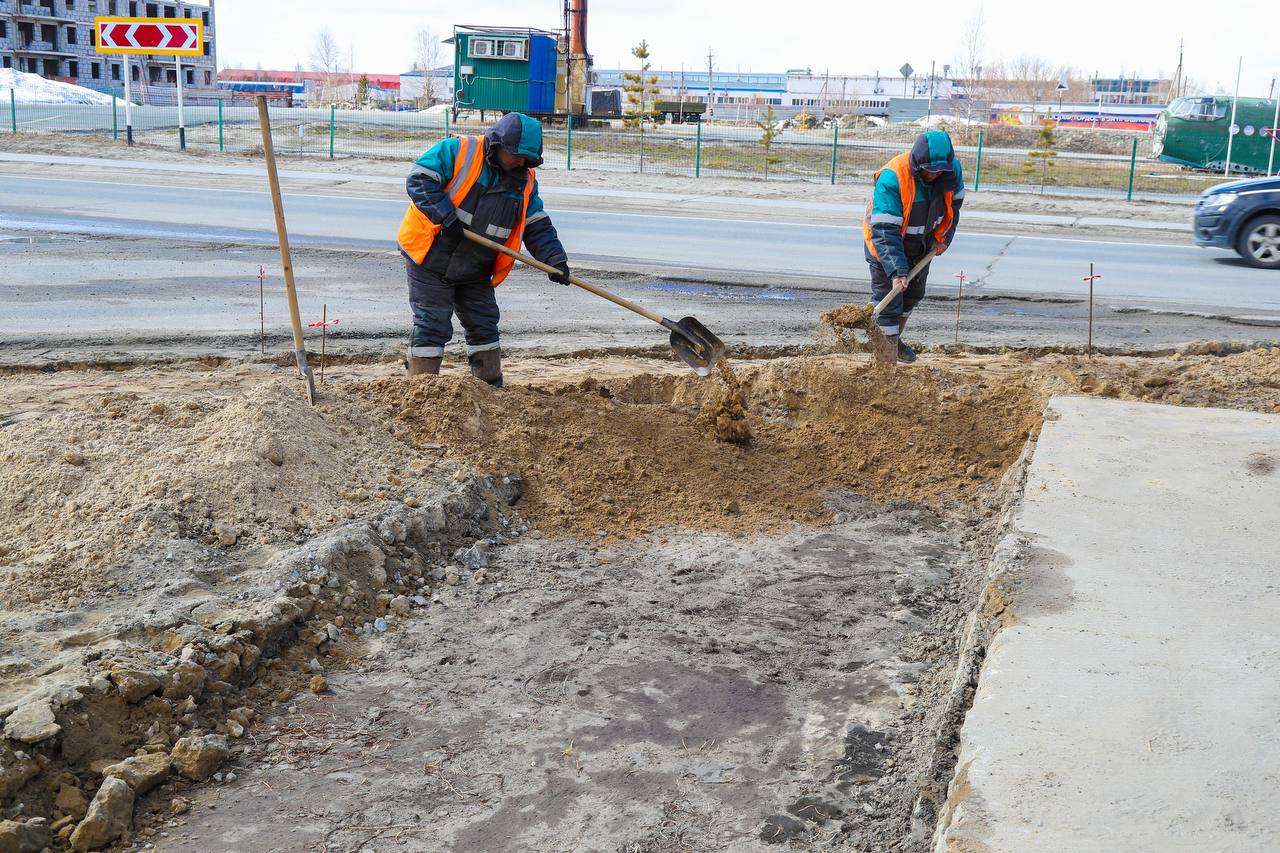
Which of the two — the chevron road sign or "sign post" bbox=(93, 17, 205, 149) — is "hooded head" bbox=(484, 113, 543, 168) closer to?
"sign post" bbox=(93, 17, 205, 149)

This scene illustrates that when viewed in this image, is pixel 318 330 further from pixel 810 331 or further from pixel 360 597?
pixel 360 597

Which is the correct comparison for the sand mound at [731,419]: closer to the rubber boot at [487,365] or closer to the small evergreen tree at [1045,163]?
the rubber boot at [487,365]

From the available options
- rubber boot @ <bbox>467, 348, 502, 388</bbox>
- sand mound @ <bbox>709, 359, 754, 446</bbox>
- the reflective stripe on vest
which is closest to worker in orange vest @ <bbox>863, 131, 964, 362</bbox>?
sand mound @ <bbox>709, 359, 754, 446</bbox>

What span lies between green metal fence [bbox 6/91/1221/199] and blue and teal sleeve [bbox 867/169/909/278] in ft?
57.9

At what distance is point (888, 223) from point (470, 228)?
9.94ft

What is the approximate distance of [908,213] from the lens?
7.82 metres

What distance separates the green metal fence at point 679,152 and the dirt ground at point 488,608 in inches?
797

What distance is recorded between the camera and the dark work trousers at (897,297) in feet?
26.3

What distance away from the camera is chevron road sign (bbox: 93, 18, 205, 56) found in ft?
84.2

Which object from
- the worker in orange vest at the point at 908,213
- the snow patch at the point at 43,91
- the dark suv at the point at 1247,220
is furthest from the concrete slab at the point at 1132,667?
the snow patch at the point at 43,91

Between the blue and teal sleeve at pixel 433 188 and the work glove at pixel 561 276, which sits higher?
the blue and teal sleeve at pixel 433 188

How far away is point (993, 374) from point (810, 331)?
2008 mm

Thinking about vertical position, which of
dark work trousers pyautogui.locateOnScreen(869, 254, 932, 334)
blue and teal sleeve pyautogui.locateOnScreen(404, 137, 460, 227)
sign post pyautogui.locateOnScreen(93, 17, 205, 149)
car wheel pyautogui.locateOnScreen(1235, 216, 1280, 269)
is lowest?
dark work trousers pyautogui.locateOnScreen(869, 254, 932, 334)

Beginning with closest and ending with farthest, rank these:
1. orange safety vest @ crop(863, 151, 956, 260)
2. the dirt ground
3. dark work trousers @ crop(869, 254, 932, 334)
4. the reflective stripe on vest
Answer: the dirt ground → the reflective stripe on vest → orange safety vest @ crop(863, 151, 956, 260) → dark work trousers @ crop(869, 254, 932, 334)
